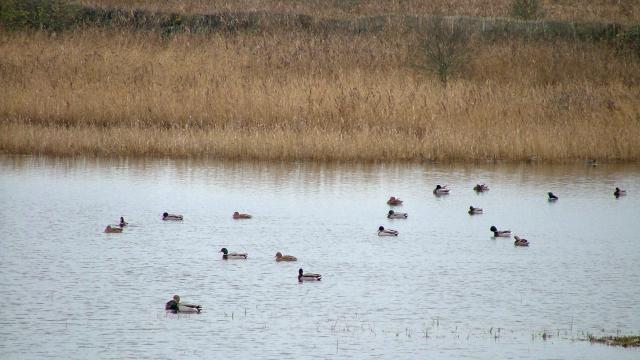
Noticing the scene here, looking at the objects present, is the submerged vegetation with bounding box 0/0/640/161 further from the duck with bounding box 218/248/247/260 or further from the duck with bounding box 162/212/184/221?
the duck with bounding box 218/248/247/260

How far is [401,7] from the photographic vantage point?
40.1 metres

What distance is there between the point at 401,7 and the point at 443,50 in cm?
1309

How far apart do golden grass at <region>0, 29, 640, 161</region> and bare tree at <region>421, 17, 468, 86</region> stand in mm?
326

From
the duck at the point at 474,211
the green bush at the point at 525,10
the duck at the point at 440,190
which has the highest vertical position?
the green bush at the point at 525,10

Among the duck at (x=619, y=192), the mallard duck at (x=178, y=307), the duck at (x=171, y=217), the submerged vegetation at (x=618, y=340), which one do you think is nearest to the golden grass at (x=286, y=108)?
the duck at (x=619, y=192)

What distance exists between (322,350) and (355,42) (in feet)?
66.2

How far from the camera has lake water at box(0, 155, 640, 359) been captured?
11391 millimetres

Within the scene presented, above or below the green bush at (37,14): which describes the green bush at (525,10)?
above

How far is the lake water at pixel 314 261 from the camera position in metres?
11.4

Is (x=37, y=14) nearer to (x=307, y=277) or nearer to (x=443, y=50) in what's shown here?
(x=443, y=50)

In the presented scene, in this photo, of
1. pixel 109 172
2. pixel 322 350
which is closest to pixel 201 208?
pixel 109 172

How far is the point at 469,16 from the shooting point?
36.9 m

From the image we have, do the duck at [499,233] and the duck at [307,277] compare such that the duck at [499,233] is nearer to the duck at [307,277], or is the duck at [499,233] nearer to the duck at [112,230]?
the duck at [307,277]

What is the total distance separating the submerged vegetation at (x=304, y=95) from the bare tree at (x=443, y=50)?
88 millimetres
